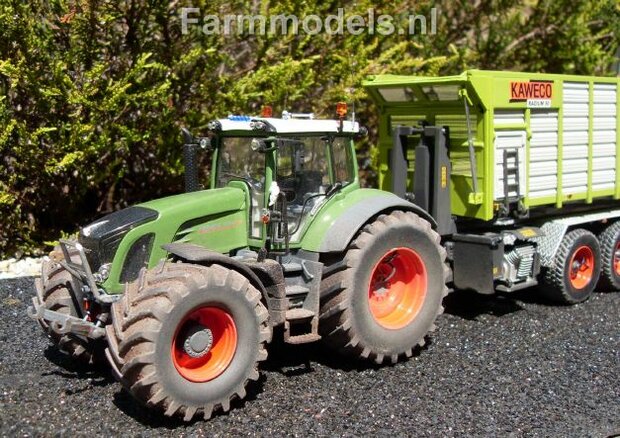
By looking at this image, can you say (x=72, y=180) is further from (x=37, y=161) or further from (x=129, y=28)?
(x=129, y=28)

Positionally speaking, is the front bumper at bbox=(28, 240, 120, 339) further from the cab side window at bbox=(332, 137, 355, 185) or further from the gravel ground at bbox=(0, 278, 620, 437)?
the cab side window at bbox=(332, 137, 355, 185)

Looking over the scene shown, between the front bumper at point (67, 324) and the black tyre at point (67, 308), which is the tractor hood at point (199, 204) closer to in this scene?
the black tyre at point (67, 308)

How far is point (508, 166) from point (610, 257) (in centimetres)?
201

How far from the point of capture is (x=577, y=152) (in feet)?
24.9

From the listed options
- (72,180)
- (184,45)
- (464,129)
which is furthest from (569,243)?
(72,180)

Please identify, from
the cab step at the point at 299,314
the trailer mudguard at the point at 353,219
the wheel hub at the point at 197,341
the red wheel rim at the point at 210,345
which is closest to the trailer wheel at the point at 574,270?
the trailer mudguard at the point at 353,219

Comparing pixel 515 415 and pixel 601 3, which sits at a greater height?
pixel 601 3

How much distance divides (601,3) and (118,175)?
315 inches

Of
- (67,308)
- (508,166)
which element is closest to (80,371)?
(67,308)

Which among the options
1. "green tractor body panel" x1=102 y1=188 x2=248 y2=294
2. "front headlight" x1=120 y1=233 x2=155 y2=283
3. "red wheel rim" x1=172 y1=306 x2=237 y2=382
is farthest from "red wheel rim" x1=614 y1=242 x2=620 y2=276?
"front headlight" x1=120 y1=233 x2=155 y2=283

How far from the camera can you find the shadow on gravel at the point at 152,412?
4750 mm

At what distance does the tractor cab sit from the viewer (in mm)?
5574

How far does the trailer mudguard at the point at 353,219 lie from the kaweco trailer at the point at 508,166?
999mm

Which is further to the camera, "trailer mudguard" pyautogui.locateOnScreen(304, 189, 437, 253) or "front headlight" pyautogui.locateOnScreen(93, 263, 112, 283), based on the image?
"trailer mudguard" pyautogui.locateOnScreen(304, 189, 437, 253)
